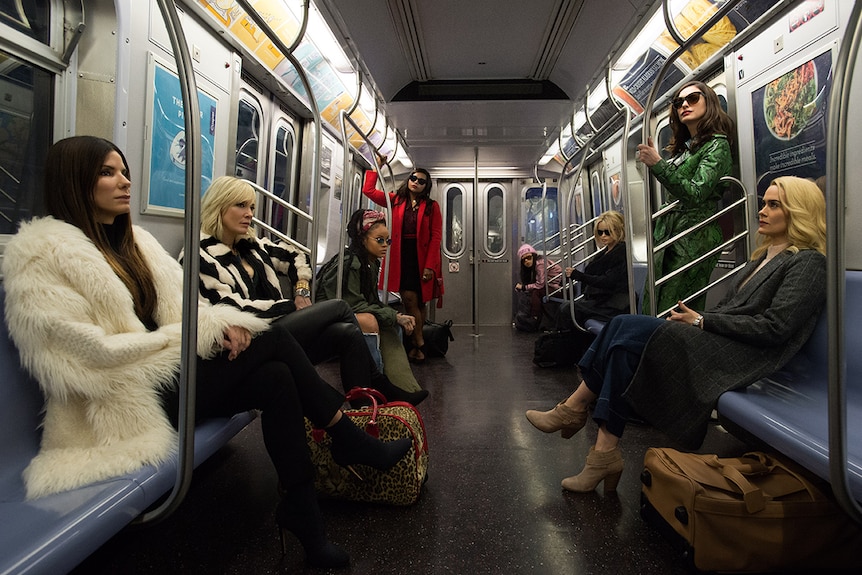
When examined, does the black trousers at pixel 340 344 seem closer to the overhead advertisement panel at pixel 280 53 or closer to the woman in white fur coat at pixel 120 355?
the woman in white fur coat at pixel 120 355

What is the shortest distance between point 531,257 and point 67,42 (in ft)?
21.8

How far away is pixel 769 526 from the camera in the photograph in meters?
1.46

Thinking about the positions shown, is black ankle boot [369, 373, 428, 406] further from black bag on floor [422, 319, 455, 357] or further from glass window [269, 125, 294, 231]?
black bag on floor [422, 319, 455, 357]

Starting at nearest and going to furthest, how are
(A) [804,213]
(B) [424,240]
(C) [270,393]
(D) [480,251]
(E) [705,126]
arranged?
1. (C) [270,393]
2. (A) [804,213]
3. (E) [705,126]
4. (B) [424,240]
5. (D) [480,251]

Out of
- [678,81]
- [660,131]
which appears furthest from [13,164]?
[660,131]

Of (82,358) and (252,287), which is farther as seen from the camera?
(252,287)

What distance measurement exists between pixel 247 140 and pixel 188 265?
8.26 feet

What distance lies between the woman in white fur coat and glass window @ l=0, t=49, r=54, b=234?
0.34 meters

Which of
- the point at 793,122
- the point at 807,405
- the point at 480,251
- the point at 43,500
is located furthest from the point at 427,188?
the point at 43,500

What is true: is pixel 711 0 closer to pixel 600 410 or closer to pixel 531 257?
pixel 600 410

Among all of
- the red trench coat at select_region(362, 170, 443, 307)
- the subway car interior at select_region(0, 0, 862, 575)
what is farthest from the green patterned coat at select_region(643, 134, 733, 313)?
the red trench coat at select_region(362, 170, 443, 307)

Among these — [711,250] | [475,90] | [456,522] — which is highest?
[475,90]

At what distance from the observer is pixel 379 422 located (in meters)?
2.04

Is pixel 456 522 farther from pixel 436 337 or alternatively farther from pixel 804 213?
pixel 436 337
